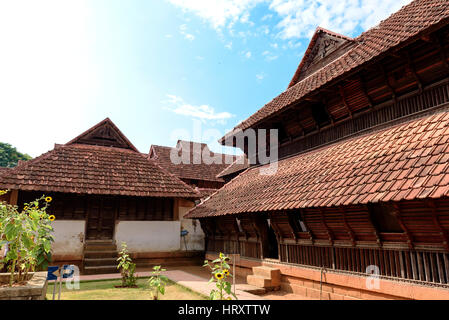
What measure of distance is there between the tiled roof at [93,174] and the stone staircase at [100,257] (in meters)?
2.21

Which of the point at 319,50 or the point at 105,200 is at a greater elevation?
the point at 319,50

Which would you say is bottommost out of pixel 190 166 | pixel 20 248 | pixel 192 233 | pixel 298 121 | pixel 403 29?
pixel 192 233

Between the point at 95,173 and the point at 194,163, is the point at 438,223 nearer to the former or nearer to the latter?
the point at 95,173

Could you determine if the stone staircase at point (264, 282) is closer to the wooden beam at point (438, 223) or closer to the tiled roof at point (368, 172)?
the tiled roof at point (368, 172)

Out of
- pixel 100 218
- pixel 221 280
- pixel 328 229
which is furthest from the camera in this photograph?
pixel 100 218

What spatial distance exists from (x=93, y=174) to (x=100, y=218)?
186 centimetres

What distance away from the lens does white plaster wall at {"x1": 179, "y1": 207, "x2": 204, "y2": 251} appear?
14141 millimetres

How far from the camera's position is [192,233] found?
1441 centimetres

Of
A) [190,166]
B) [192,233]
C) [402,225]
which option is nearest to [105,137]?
[192,233]

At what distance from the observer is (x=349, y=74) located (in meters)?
7.15

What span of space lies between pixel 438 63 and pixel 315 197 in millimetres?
3562

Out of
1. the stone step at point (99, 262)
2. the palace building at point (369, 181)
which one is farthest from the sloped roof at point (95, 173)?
the palace building at point (369, 181)

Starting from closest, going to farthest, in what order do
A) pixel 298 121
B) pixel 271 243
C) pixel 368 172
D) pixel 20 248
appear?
pixel 20 248 < pixel 368 172 < pixel 298 121 < pixel 271 243

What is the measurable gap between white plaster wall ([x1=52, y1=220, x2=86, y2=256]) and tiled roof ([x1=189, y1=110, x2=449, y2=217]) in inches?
252
